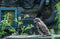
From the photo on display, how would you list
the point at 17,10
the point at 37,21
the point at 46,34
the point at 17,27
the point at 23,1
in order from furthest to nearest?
the point at 23,1, the point at 17,10, the point at 17,27, the point at 37,21, the point at 46,34

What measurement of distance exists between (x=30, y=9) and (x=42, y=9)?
0.32 meters

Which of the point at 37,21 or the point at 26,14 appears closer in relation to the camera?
the point at 37,21

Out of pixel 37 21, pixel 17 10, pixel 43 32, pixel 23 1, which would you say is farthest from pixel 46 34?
pixel 23 1

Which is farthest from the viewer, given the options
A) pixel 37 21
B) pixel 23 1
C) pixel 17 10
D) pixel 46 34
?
pixel 23 1

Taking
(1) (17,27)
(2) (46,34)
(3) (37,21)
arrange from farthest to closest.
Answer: (1) (17,27) < (3) (37,21) < (2) (46,34)

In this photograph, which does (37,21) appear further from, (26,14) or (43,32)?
(26,14)

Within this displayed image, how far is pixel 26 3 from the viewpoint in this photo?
684 cm

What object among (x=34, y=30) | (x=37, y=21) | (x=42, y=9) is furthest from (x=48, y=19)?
(x=37, y=21)

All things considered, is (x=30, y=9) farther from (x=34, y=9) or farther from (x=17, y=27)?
(x=17, y=27)

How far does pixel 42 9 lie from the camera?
22.0 ft

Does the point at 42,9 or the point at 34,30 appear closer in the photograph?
the point at 34,30

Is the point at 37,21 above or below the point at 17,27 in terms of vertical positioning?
above

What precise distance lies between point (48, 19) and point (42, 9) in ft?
1.05

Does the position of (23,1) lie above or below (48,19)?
above
